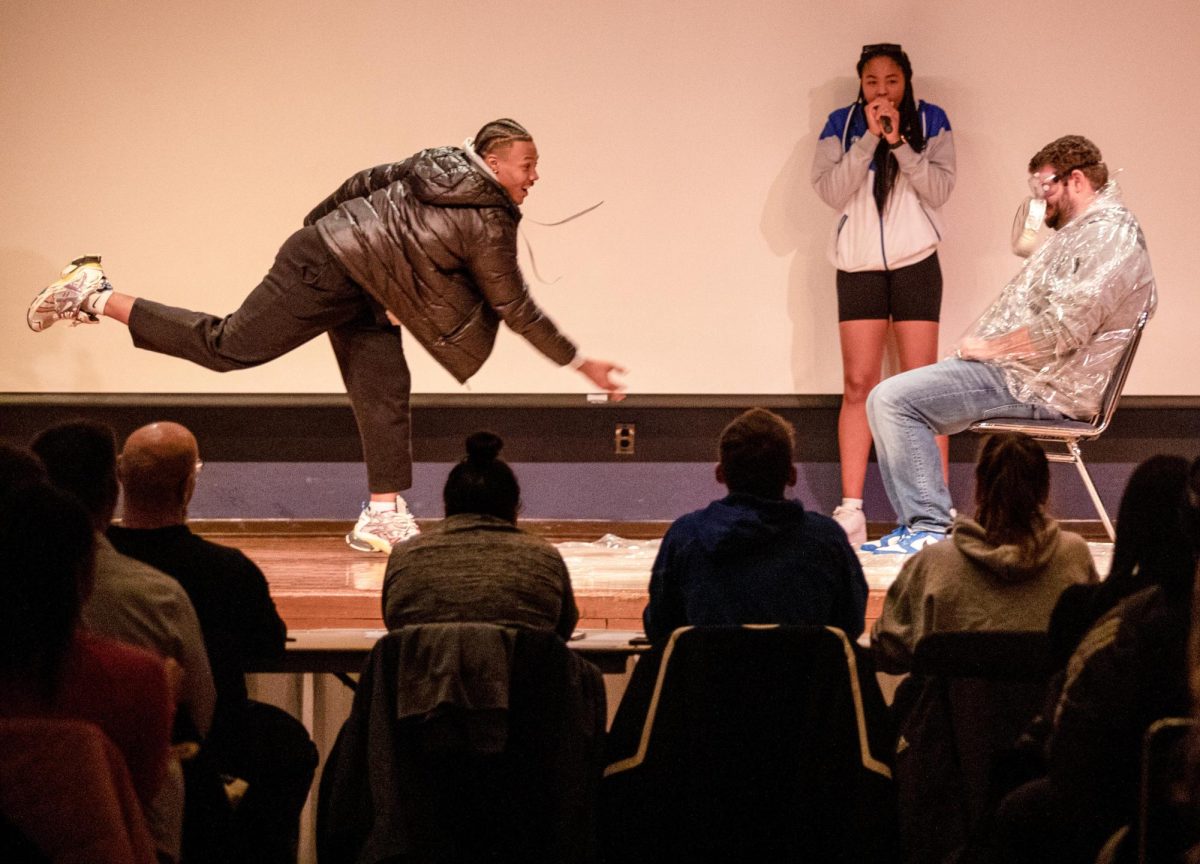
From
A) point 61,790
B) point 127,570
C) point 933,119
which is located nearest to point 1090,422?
point 933,119

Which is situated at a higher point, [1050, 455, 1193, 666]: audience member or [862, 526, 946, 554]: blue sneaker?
[1050, 455, 1193, 666]: audience member

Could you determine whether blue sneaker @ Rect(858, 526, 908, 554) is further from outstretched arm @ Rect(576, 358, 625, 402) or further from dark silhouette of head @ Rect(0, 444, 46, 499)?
dark silhouette of head @ Rect(0, 444, 46, 499)

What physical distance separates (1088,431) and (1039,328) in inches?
11.9

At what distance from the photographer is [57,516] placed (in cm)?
154

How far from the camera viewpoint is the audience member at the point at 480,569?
7.23ft

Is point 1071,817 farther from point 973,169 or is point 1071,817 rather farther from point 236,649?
point 973,169

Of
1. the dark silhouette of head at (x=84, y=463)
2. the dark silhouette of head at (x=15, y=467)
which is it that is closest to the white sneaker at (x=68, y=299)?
the dark silhouette of head at (x=84, y=463)

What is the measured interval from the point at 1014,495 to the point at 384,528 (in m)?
2.24

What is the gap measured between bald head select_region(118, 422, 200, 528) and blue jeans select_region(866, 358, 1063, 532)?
2151mm

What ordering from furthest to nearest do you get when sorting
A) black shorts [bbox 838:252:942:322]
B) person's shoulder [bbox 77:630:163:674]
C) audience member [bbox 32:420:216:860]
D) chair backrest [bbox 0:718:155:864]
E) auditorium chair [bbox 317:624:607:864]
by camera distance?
black shorts [bbox 838:252:942:322]
auditorium chair [bbox 317:624:607:864]
audience member [bbox 32:420:216:860]
person's shoulder [bbox 77:630:163:674]
chair backrest [bbox 0:718:155:864]

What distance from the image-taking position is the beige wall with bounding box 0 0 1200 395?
4828 millimetres

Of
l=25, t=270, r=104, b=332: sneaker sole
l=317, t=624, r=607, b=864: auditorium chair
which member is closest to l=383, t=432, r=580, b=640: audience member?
l=317, t=624, r=607, b=864: auditorium chair

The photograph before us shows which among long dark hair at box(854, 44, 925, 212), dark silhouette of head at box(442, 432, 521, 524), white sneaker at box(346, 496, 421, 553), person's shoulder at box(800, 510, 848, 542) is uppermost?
long dark hair at box(854, 44, 925, 212)

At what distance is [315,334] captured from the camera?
394 cm
